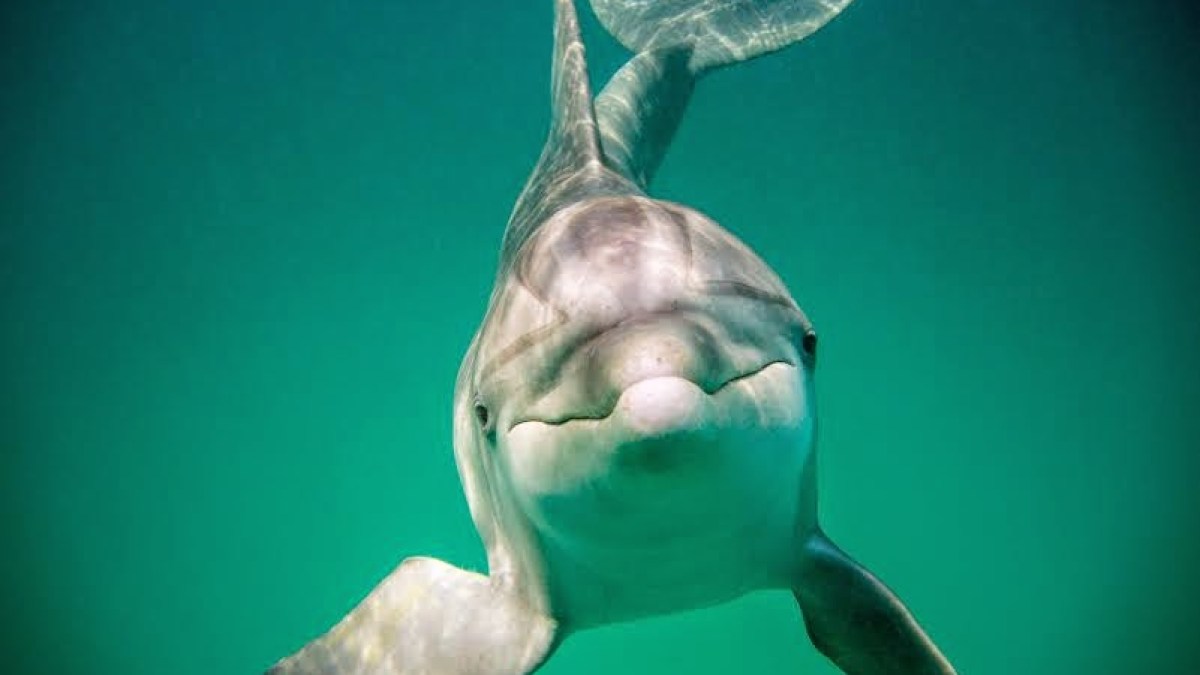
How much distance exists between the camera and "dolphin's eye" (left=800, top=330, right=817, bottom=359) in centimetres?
283

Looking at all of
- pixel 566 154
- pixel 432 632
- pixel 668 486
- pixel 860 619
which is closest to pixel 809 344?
pixel 668 486

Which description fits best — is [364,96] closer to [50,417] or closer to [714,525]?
[50,417]

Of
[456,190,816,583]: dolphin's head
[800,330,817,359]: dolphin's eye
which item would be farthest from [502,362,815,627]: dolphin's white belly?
[800,330,817,359]: dolphin's eye

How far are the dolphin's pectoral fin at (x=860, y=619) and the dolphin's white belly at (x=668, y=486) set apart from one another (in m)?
0.34

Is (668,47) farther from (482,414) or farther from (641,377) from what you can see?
(641,377)

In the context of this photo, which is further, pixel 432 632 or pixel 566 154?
pixel 566 154

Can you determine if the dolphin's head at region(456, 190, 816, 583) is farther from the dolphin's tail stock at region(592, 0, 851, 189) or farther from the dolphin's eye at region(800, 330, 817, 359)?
the dolphin's tail stock at region(592, 0, 851, 189)

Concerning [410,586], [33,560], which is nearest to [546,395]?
[410,586]

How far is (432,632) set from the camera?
3.70 m

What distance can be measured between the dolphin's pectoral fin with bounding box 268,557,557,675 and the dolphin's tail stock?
4203 mm

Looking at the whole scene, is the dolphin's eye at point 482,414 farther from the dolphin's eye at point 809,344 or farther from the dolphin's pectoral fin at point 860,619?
the dolphin's pectoral fin at point 860,619

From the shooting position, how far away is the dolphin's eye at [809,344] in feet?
9.29

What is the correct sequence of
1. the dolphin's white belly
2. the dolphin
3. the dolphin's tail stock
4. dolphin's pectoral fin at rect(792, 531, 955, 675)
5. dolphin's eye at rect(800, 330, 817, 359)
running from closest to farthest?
the dolphin's white belly → the dolphin → dolphin's eye at rect(800, 330, 817, 359) → dolphin's pectoral fin at rect(792, 531, 955, 675) → the dolphin's tail stock

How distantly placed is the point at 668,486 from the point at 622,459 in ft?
0.61
